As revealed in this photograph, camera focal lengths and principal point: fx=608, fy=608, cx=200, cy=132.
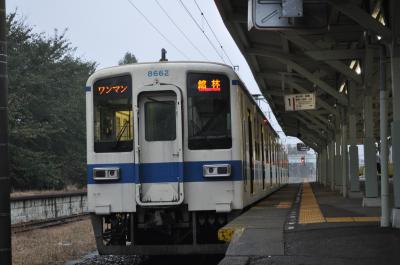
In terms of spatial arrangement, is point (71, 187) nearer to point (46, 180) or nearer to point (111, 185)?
point (46, 180)

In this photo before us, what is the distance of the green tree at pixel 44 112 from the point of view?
118ft

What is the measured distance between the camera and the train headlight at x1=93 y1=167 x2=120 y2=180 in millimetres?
9008

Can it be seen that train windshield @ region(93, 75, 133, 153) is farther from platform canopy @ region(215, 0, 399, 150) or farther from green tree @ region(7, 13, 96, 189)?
green tree @ region(7, 13, 96, 189)

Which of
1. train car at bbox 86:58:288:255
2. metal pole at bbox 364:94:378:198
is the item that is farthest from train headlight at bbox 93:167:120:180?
metal pole at bbox 364:94:378:198

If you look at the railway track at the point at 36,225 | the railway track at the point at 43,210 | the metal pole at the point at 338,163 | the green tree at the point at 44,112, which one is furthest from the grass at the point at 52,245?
the green tree at the point at 44,112

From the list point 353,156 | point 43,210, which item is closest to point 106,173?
point 353,156

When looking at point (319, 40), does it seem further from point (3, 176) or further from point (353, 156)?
point (3, 176)

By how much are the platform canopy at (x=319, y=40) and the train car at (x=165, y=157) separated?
1451mm

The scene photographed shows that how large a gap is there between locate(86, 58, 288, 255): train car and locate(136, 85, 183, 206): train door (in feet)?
0.05

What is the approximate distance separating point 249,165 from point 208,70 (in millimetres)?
2287

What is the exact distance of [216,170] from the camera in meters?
8.88

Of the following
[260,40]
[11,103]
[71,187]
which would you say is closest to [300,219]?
[260,40]

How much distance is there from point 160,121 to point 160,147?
0.40 m

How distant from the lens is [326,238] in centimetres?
771
